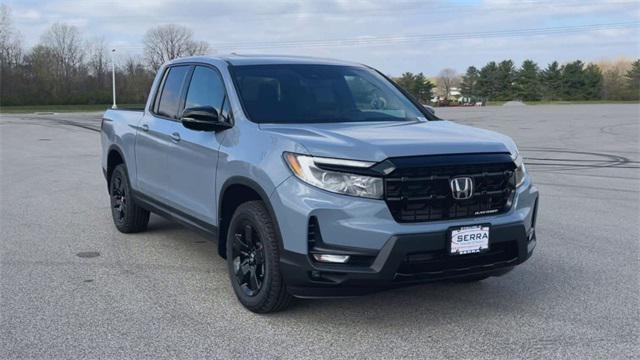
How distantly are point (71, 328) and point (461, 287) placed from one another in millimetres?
2958

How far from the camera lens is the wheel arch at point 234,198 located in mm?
4504

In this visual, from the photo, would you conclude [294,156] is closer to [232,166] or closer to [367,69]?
[232,166]

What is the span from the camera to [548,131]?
25766mm

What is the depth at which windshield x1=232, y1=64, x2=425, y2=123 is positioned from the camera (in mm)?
5246

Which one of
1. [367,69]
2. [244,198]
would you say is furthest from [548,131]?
[244,198]

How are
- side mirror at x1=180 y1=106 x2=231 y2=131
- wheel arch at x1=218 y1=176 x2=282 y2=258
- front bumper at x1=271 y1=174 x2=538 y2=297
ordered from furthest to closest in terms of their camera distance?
side mirror at x1=180 y1=106 x2=231 y2=131, wheel arch at x1=218 y1=176 x2=282 y2=258, front bumper at x1=271 y1=174 x2=538 y2=297

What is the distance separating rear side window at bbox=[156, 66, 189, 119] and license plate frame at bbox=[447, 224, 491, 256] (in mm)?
3074

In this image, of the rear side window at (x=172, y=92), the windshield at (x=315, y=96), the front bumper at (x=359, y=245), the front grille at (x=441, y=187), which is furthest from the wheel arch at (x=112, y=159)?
the front grille at (x=441, y=187)

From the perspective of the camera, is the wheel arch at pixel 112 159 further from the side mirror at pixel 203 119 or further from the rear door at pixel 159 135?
the side mirror at pixel 203 119

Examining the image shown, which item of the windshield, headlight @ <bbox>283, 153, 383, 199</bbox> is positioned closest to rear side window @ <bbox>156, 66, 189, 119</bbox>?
the windshield

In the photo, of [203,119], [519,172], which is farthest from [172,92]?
[519,172]

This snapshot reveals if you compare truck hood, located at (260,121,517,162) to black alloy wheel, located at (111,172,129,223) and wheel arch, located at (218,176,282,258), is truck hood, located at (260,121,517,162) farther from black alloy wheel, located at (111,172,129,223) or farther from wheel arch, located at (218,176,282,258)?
black alloy wheel, located at (111,172,129,223)

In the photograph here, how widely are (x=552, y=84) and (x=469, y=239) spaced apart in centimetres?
9623

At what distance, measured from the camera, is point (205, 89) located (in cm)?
582
